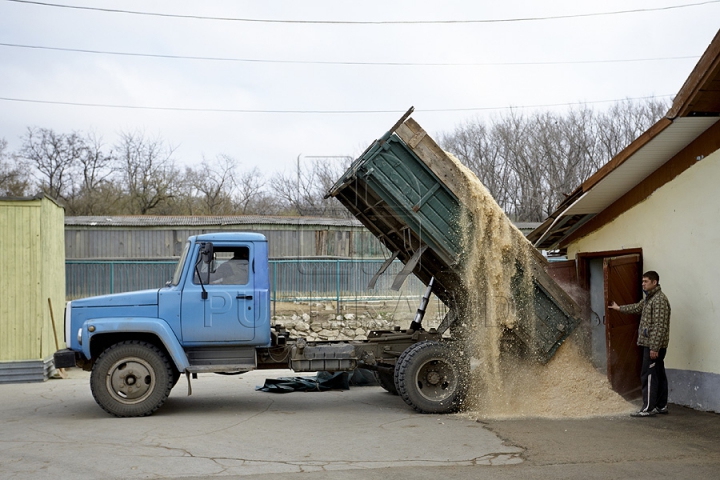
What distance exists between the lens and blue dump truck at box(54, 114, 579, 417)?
8898 millimetres

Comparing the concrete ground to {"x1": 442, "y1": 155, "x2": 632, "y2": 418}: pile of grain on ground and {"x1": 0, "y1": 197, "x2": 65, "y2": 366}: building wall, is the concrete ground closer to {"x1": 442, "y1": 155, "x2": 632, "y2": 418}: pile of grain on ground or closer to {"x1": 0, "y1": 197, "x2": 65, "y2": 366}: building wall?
{"x1": 442, "y1": 155, "x2": 632, "y2": 418}: pile of grain on ground

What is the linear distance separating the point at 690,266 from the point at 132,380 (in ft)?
25.3

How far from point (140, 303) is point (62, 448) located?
235 centimetres

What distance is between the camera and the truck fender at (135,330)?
29.5 ft

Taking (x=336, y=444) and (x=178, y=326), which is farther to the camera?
(x=178, y=326)

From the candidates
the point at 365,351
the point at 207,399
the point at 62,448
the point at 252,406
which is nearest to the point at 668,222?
the point at 365,351

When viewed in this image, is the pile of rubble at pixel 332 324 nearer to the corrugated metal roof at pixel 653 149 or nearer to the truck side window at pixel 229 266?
the corrugated metal roof at pixel 653 149

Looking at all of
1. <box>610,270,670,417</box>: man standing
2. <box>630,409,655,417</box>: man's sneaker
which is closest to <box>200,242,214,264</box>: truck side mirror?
<box>610,270,670,417</box>: man standing

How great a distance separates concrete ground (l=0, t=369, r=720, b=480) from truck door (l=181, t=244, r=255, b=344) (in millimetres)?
1114

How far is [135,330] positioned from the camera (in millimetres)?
9023

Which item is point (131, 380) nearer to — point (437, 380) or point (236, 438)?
point (236, 438)

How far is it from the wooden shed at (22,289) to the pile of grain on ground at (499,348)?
821cm

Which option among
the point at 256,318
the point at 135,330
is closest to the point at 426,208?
the point at 256,318

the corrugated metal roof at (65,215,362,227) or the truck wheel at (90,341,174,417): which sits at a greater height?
the corrugated metal roof at (65,215,362,227)
